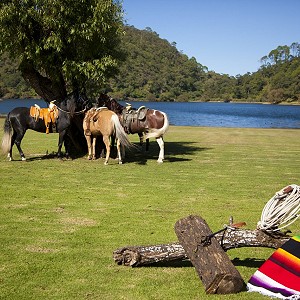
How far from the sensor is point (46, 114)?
14.7 m

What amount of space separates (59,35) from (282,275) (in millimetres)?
12210

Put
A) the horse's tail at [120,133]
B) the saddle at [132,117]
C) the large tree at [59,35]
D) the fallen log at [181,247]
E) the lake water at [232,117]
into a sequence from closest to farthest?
the fallen log at [181,247]
the horse's tail at [120,133]
the large tree at [59,35]
the saddle at [132,117]
the lake water at [232,117]

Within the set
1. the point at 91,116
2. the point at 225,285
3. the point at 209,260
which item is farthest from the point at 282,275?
the point at 91,116

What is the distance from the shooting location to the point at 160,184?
38.0 ft

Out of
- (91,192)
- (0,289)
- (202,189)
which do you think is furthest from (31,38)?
(0,289)

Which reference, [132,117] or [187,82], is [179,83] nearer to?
[187,82]

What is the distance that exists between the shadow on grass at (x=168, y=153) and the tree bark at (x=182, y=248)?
965 cm

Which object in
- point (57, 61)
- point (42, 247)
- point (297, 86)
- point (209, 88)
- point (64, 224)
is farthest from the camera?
point (209, 88)

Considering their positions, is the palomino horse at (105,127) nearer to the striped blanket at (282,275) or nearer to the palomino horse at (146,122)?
the palomino horse at (146,122)

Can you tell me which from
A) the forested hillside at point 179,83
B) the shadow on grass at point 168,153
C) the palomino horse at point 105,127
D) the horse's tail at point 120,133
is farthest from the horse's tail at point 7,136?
the forested hillside at point 179,83

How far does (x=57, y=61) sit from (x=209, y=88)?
170525 mm

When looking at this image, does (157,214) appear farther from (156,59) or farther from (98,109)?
(156,59)

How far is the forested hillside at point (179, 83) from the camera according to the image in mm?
134150

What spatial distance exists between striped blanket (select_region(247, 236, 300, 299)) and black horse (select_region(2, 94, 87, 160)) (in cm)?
1107
